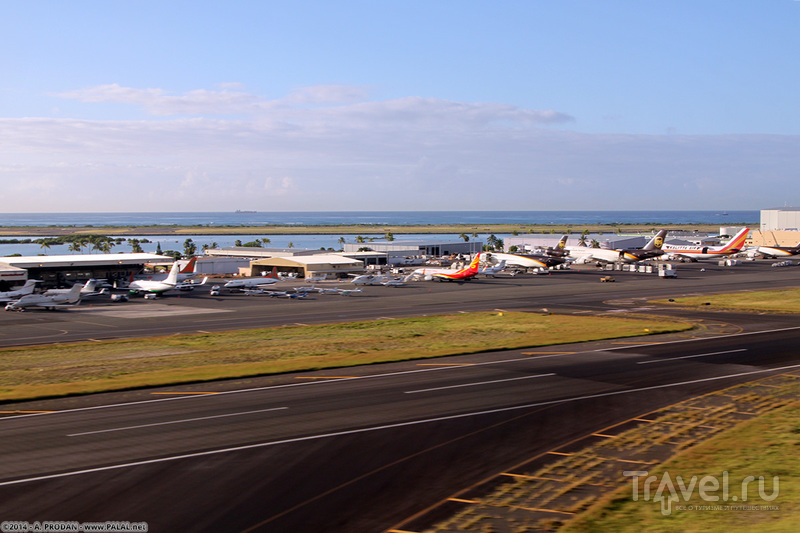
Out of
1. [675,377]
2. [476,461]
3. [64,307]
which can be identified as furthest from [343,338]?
[64,307]

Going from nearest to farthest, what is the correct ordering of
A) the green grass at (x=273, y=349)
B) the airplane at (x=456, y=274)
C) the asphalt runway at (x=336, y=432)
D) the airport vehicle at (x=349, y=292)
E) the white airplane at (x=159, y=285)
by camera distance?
the asphalt runway at (x=336, y=432), the green grass at (x=273, y=349), the white airplane at (x=159, y=285), the airport vehicle at (x=349, y=292), the airplane at (x=456, y=274)

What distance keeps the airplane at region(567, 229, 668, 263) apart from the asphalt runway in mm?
94774

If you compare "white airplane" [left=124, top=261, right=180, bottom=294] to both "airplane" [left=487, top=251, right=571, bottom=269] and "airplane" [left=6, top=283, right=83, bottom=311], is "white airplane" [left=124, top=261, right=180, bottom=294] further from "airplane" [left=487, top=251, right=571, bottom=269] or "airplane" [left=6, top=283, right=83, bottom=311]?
"airplane" [left=487, top=251, right=571, bottom=269]

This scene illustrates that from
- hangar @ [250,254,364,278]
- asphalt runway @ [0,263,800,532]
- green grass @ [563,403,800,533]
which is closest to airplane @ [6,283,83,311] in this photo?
hangar @ [250,254,364,278]

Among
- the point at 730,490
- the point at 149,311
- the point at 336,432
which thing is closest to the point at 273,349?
the point at 336,432

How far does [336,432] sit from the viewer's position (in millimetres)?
23000

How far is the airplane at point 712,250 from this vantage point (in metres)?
148

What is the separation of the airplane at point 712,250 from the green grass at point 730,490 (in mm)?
139767

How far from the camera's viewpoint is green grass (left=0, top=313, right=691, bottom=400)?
34781 mm

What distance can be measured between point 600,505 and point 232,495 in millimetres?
9707

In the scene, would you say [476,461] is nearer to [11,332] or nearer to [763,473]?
[763,473]

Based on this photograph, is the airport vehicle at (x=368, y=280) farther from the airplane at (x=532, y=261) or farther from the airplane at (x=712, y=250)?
the airplane at (x=712, y=250)

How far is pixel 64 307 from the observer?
8438 centimetres

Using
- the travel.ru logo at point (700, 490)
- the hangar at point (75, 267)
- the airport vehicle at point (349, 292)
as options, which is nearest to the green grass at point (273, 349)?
the travel.ru logo at point (700, 490)
